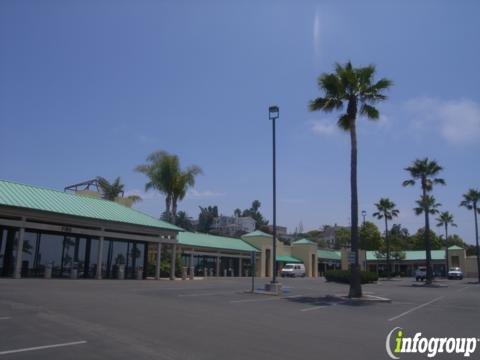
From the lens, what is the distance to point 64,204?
28.3 m

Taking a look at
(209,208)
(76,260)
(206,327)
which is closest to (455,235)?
(209,208)

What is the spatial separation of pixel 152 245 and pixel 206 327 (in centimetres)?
2878

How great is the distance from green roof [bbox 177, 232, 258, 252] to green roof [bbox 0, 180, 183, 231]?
10.4m


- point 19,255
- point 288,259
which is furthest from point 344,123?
point 288,259

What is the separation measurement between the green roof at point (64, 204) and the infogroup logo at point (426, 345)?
20939 mm

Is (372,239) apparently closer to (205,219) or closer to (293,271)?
(293,271)

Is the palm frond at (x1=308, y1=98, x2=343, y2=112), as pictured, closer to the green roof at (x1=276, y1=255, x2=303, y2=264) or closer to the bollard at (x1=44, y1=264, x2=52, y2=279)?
the bollard at (x1=44, y1=264, x2=52, y2=279)

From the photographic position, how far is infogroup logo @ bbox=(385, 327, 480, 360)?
9.27m

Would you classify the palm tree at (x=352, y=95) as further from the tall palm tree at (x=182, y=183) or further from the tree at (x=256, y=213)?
the tree at (x=256, y=213)

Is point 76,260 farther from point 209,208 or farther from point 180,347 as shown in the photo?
point 209,208

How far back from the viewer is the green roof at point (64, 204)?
83.9 feet

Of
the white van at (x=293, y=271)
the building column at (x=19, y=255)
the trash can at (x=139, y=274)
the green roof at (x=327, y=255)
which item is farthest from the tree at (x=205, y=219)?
the building column at (x=19, y=255)

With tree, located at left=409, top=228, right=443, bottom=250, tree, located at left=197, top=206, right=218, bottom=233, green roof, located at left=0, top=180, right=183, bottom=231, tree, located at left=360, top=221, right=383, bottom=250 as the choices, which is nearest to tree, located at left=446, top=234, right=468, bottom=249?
tree, located at left=409, top=228, right=443, bottom=250

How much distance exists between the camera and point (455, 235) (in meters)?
120
